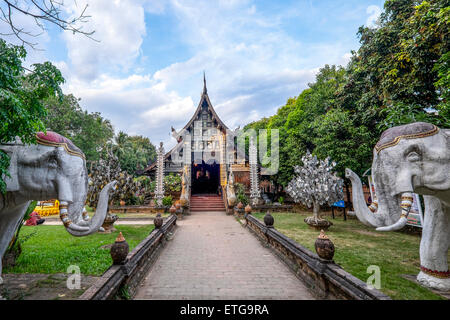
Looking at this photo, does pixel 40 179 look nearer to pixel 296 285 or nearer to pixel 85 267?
pixel 85 267

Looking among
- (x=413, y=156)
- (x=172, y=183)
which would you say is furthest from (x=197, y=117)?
(x=413, y=156)

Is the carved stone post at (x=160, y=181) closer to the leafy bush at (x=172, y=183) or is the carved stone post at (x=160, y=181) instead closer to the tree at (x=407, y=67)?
the leafy bush at (x=172, y=183)

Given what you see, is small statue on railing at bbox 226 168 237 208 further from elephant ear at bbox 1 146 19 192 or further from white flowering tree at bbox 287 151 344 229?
elephant ear at bbox 1 146 19 192

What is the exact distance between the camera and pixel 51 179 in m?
2.67

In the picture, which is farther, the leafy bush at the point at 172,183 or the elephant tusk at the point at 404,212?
the leafy bush at the point at 172,183

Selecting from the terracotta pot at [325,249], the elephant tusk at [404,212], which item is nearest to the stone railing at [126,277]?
the terracotta pot at [325,249]

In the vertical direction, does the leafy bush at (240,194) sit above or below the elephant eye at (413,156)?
below

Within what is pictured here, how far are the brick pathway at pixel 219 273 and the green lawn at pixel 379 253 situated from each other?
1555mm

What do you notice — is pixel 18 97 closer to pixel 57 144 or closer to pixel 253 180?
pixel 57 144

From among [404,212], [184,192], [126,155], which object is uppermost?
[126,155]

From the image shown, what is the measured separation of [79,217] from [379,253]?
760 centimetres

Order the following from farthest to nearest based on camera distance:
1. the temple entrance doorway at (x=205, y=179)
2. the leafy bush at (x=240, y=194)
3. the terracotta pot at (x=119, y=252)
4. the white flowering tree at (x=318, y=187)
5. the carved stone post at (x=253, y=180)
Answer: the temple entrance doorway at (x=205, y=179), the carved stone post at (x=253, y=180), the leafy bush at (x=240, y=194), the white flowering tree at (x=318, y=187), the terracotta pot at (x=119, y=252)

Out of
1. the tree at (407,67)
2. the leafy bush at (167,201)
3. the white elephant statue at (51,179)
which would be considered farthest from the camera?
the leafy bush at (167,201)

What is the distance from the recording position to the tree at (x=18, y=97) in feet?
7.43
